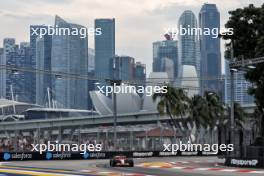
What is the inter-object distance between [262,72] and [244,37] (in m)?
4.40

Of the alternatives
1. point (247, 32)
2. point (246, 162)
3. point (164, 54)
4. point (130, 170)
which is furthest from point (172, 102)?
point (130, 170)

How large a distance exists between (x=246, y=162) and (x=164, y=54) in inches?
4573

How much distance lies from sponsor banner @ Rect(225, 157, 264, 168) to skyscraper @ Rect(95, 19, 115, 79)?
123 metres

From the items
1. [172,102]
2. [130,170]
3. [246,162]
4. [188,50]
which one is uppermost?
[188,50]

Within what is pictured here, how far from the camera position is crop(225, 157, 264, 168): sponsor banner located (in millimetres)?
38688

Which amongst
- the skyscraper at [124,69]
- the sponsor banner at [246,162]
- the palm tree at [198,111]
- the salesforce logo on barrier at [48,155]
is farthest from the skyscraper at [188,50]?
the sponsor banner at [246,162]

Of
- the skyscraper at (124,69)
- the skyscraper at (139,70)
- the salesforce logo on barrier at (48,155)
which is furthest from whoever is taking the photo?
the skyscraper at (124,69)

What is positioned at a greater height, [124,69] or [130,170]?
[124,69]

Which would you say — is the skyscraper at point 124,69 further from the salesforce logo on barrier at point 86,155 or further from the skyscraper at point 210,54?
the salesforce logo on barrier at point 86,155

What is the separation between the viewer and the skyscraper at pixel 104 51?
17025cm

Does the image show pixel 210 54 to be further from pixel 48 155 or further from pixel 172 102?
pixel 48 155

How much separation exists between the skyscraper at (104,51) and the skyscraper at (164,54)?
14005 millimetres

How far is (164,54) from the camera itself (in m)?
155

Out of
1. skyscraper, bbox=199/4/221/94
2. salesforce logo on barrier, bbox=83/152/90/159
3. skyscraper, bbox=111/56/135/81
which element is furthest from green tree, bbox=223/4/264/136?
skyscraper, bbox=111/56/135/81
